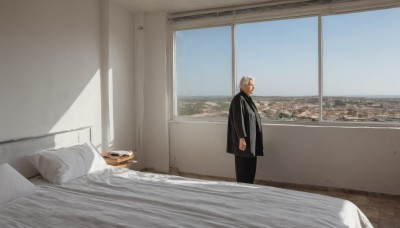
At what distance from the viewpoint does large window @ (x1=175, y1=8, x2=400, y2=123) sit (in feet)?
11.4

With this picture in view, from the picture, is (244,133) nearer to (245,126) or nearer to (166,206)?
(245,126)

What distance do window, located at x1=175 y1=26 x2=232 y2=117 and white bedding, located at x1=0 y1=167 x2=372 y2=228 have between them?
2.04 meters

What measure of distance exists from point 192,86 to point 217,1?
1.26 m

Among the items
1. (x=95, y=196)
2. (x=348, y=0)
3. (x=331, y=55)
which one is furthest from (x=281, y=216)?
(x=348, y=0)

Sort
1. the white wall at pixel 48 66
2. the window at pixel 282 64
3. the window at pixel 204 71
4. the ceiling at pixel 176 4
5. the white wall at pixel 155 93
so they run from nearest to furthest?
the white wall at pixel 48 66, the window at pixel 282 64, the ceiling at pixel 176 4, the window at pixel 204 71, the white wall at pixel 155 93

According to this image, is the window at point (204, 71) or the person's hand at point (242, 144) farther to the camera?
the window at point (204, 71)

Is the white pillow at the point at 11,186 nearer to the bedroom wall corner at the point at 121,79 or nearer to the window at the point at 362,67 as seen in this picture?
the bedroom wall corner at the point at 121,79

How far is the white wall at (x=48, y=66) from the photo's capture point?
265cm

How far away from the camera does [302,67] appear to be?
384cm

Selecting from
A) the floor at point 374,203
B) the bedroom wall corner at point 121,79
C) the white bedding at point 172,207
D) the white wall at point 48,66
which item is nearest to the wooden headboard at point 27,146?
the white wall at point 48,66

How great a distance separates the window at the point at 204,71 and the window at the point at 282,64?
0.67 feet

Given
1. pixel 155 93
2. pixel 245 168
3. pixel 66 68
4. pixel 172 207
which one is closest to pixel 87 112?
pixel 66 68

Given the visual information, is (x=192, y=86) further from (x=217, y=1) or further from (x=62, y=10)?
(x=62, y=10)

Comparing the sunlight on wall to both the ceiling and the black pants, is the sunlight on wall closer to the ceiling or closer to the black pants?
the ceiling
